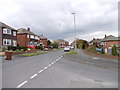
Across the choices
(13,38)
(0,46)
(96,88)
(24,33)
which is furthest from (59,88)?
(24,33)

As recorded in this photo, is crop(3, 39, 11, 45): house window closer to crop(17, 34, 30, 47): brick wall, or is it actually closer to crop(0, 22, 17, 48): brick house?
crop(0, 22, 17, 48): brick house

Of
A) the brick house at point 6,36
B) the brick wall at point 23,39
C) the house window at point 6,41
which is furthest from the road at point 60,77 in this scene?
the brick wall at point 23,39

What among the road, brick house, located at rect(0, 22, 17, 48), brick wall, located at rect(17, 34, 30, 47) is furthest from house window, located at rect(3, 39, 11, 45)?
the road

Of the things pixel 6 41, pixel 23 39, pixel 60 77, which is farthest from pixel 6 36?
pixel 60 77

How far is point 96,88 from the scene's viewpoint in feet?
15.2

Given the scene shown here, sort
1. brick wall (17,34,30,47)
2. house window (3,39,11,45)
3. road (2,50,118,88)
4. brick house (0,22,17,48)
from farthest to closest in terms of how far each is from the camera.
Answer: brick wall (17,34,30,47)
house window (3,39,11,45)
brick house (0,22,17,48)
road (2,50,118,88)

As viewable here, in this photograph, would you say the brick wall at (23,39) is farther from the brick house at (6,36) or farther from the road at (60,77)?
the road at (60,77)

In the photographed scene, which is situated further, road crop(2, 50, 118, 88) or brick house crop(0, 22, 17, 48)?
brick house crop(0, 22, 17, 48)

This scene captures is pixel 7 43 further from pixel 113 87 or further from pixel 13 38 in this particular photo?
pixel 113 87

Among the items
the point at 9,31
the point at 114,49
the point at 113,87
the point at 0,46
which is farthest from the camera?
the point at 9,31

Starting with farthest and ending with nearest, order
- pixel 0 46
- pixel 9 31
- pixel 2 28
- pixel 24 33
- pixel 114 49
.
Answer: pixel 24 33 → pixel 9 31 → pixel 2 28 → pixel 0 46 → pixel 114 49

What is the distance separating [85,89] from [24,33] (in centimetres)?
4340

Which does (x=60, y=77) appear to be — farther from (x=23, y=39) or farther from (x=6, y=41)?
(x=23, y=39)

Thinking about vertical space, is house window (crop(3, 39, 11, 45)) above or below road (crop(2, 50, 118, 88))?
above
